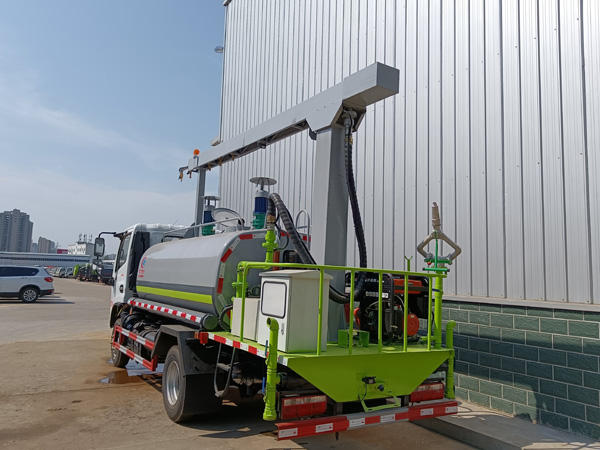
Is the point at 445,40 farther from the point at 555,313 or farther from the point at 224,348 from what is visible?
the point at 224,348

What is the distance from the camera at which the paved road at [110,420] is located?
206 inches

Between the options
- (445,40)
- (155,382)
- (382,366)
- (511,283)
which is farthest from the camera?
(155,382)

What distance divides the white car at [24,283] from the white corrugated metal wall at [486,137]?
64.7ft

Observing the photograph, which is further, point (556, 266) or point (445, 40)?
point (445, 40)

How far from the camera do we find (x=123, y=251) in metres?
10.2

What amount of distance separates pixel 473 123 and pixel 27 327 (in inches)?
569

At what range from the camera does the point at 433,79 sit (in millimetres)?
7801

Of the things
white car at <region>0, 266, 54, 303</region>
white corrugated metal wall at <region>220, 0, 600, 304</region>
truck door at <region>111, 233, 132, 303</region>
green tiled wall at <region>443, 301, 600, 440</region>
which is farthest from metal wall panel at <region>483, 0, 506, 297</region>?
white car at <region>0, 266, 54, 303</region>

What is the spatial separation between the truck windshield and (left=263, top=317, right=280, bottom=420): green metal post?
6.72 metres

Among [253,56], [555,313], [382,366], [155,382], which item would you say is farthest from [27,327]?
[555,313]

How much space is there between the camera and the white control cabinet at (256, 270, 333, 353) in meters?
4.17

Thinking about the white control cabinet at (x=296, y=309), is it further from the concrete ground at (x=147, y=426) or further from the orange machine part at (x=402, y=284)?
the concrete ground at (x=147, y=426)

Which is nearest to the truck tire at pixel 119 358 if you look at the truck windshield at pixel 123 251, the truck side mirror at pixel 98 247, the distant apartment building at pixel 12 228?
the truck windshield at pixel 123 251

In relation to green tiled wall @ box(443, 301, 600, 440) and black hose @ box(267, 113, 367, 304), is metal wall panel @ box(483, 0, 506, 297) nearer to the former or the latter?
green tiled wall @ box(443, 301, 600, 440)
